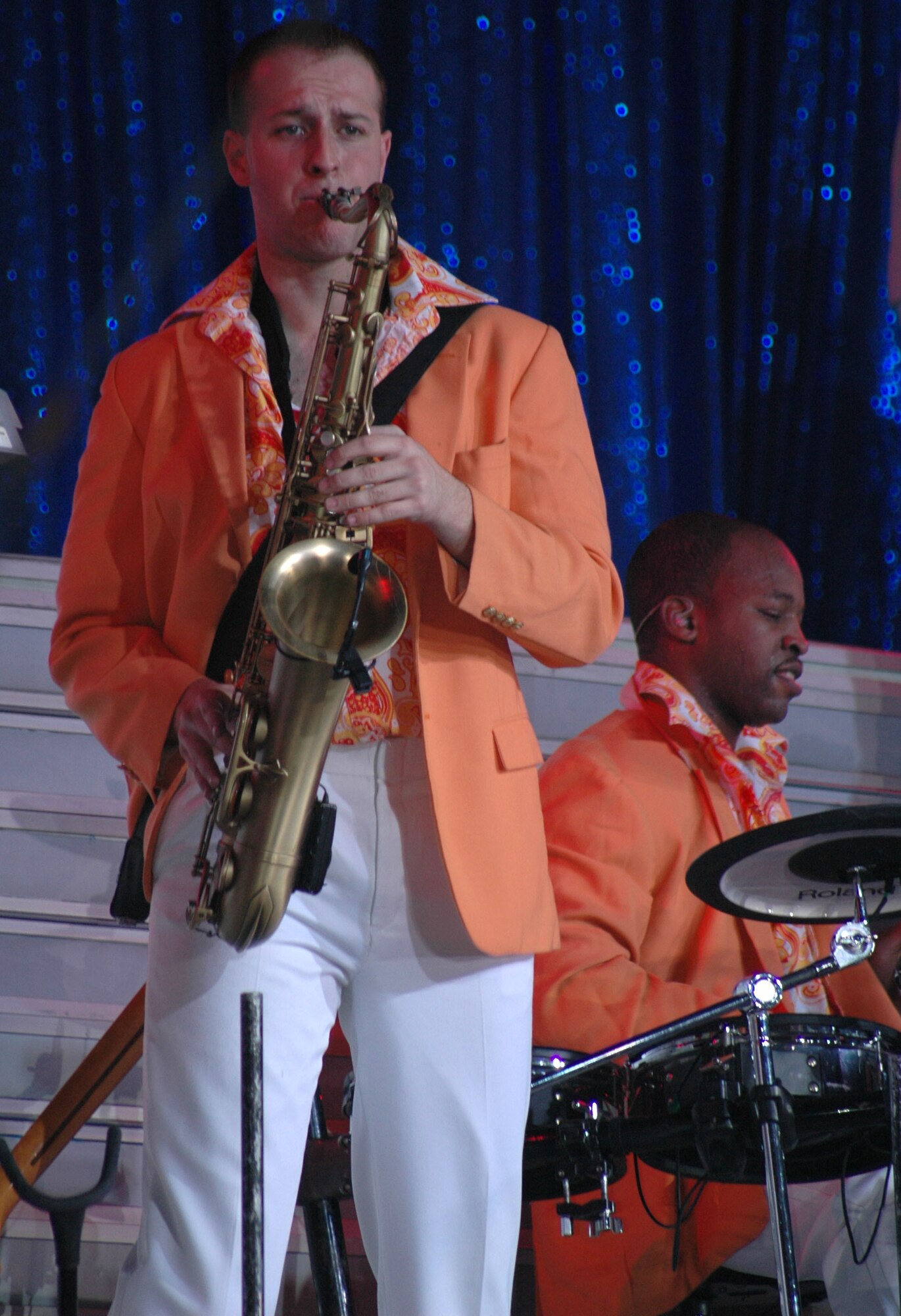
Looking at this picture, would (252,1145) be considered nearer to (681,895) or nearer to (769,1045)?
(769,1045)

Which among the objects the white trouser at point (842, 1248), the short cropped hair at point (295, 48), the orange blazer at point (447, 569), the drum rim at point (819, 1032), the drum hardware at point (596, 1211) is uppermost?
the short cropped hair at point (295, 48)

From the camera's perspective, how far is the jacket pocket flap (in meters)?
1.78

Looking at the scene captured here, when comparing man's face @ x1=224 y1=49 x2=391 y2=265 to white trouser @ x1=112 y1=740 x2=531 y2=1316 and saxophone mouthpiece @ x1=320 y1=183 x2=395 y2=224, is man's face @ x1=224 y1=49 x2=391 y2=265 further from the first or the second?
white trouser @ x1=112 y1=740 x2=531 y2=1316

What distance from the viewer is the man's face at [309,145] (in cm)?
194

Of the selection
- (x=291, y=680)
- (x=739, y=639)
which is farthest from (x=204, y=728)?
(x=739, y=639)

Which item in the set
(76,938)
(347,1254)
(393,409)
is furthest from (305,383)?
(347,1254)

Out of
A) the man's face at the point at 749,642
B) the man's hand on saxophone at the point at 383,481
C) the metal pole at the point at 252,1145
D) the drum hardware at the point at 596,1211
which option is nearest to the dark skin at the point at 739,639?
the man's face at the point at 749,642

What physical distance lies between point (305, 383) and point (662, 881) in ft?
4.60

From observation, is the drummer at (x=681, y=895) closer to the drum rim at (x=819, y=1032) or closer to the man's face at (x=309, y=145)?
the drum rim at (x=819, y=1032)

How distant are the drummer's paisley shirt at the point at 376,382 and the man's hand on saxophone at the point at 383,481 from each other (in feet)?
0.68

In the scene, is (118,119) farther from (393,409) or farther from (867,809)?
(867,809)

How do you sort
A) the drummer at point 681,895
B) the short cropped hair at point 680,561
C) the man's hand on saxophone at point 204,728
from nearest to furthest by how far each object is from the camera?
the man's hand on saxophone at point 204,728 < the drummer at point 681,895 < the short cropped hair at point 680,561

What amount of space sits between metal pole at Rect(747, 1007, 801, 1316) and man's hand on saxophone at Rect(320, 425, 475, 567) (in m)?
0.92

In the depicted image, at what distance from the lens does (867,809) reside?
7.18 feet
